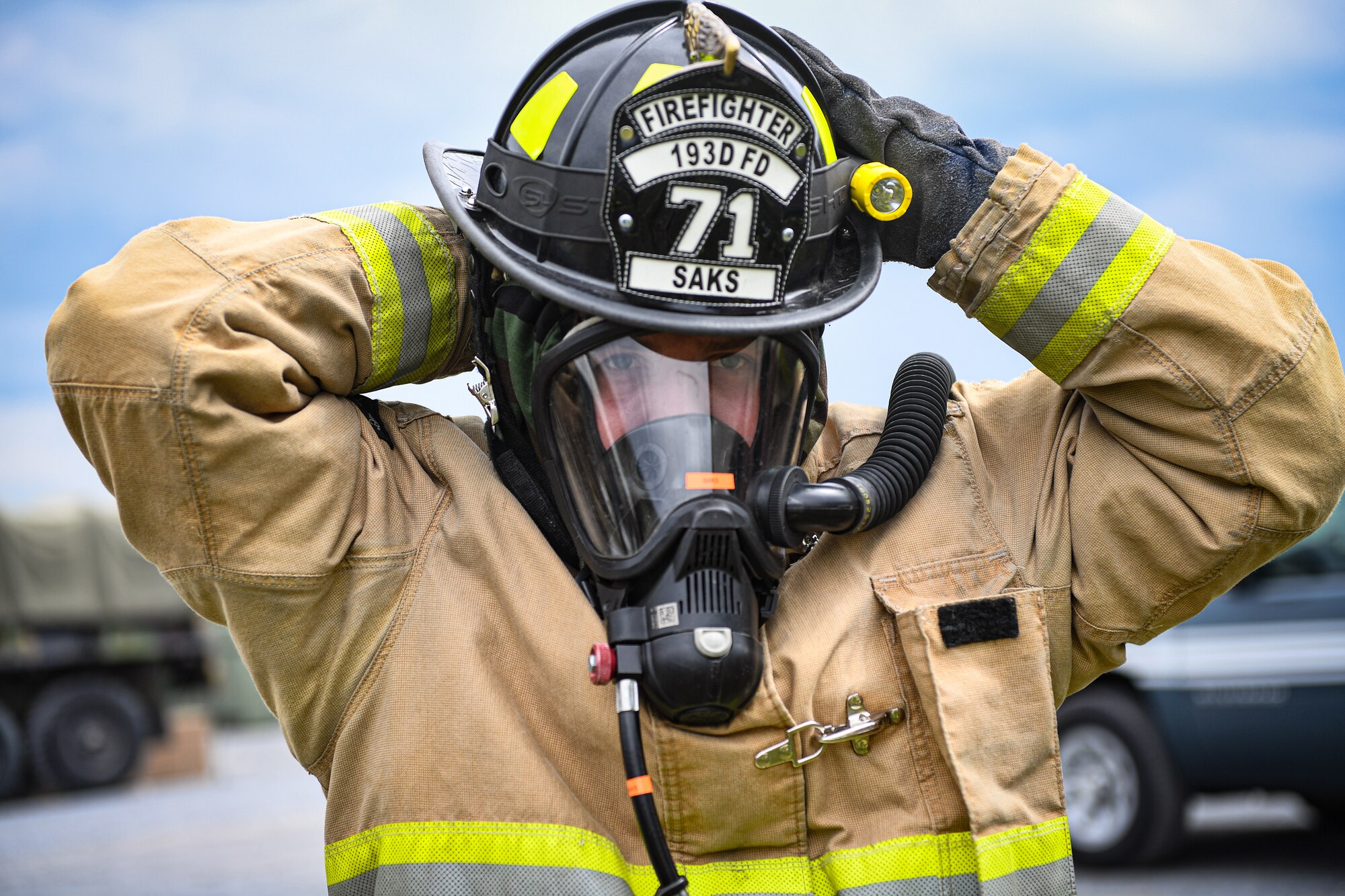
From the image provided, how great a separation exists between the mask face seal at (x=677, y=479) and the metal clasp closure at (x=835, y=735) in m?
0.09

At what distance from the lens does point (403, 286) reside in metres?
2.00

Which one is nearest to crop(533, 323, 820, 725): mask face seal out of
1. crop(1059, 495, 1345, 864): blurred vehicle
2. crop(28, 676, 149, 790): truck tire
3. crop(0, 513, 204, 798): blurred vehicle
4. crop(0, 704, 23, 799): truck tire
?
crop(1059, 495, 1345, 864): blurred vehicle

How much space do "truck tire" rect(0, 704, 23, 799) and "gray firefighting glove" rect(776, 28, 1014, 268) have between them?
38.3 ft

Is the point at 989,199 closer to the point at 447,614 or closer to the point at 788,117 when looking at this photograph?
the point at 788,117

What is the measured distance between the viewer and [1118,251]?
6.61 feet

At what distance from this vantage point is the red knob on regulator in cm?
176

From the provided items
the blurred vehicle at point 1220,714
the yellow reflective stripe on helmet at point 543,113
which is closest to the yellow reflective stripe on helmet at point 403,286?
the yellow reflective stripe on helmet at point 543,113

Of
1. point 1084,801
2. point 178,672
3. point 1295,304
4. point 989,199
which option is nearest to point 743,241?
point 989,199

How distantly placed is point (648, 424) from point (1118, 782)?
488 cm

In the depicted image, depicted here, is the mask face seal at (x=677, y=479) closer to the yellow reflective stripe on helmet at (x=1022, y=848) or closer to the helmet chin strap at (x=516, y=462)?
the helmet chin strap at (x=516, y=462)

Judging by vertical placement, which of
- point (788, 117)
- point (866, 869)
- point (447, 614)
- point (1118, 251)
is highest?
point (788, 117)

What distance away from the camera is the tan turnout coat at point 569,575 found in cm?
177

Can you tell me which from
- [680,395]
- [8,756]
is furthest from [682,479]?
[8,756]

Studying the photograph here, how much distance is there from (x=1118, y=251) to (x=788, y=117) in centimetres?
59
